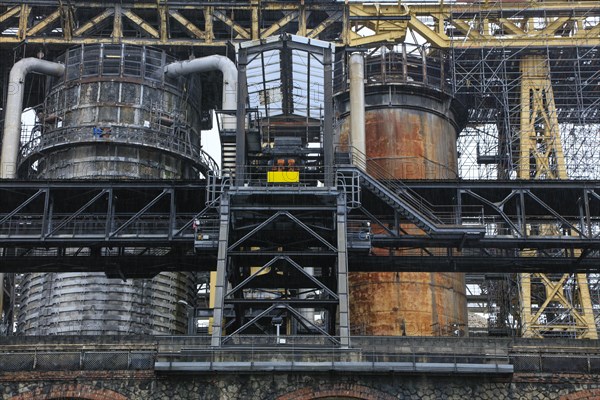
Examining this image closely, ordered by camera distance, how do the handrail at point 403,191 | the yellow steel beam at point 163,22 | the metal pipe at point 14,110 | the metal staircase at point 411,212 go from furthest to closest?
the yellow steel beam at point 163,22 → the metal pipe at point 14,110 → the handrail at point 403,191 → the metal staircase at point 411,212

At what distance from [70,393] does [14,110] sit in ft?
59.1

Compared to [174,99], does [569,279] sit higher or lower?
lower

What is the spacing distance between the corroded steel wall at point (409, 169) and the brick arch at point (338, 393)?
1023 centimetres

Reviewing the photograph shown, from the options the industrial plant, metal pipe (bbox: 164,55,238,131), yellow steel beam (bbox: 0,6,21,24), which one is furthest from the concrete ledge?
yellow steel beam (bbox: 0,6,21,24)

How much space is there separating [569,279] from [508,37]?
1119 cm

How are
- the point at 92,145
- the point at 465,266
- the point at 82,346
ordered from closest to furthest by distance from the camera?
the point at 82,346, the point at 465,266, the point at 92,145

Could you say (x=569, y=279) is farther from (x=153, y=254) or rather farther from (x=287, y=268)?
(x=153, y=254)

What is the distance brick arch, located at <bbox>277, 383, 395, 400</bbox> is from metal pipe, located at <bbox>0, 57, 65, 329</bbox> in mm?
16794

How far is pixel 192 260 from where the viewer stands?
32406 mm

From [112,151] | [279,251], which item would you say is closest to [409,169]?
[279,251]

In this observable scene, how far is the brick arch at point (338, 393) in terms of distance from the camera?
2336 centimetres

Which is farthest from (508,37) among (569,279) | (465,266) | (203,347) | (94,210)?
(203,347)

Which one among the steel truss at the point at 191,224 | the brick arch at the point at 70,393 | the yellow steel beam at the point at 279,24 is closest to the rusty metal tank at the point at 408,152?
the steel truss at the point at 191,224

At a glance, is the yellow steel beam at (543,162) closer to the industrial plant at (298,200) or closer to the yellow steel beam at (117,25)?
the industrial plant at (298,200)
